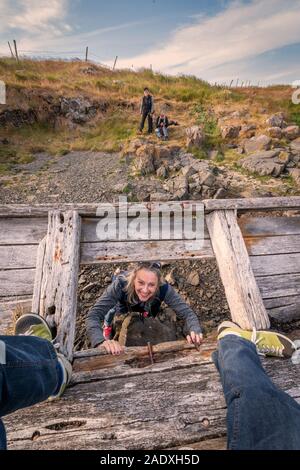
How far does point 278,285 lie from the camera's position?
2768mm

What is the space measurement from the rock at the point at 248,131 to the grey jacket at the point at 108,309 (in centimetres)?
1208

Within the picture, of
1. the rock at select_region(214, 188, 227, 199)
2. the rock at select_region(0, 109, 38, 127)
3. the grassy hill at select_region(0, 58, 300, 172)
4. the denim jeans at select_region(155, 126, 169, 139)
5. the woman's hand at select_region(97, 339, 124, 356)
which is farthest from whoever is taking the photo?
the rock at select_region(0, 109, 38, 127)

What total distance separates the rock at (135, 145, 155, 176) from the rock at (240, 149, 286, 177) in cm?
353

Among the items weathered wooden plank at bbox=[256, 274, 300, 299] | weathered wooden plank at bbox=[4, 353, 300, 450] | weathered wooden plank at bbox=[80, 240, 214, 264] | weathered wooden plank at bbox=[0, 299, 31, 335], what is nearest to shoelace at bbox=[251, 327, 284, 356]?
weathered wooden plank at bbox=[4, 353, 300, 450]

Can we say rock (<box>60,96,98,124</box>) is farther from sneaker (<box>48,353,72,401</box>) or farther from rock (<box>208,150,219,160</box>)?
sneaker (<box>48,353,72,401</box>)

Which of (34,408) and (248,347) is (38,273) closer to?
(34,408)

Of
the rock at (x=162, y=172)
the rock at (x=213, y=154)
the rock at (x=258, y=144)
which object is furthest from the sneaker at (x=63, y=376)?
the rock at (x=258, y=144)

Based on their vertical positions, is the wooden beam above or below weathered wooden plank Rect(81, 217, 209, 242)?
below

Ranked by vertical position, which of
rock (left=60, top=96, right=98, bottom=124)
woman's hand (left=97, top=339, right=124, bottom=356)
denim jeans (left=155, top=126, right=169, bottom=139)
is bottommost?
woman's hand (left=97, top=339, right=124, bottom=356)

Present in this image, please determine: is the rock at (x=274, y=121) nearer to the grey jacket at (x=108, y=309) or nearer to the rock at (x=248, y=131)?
the rock at (x=248, y=131)

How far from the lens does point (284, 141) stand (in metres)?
12.3

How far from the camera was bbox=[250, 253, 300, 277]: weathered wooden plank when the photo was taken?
278 cm

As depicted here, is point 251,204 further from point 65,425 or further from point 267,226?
point 65,425
